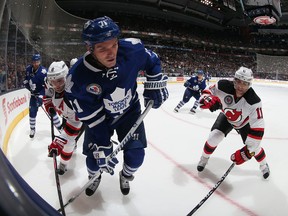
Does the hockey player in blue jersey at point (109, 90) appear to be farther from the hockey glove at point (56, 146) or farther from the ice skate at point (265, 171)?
the ice skate at point (265, 171)

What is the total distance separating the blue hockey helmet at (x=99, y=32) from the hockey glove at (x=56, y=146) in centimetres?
119

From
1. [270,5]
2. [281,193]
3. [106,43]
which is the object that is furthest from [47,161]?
[270,5]

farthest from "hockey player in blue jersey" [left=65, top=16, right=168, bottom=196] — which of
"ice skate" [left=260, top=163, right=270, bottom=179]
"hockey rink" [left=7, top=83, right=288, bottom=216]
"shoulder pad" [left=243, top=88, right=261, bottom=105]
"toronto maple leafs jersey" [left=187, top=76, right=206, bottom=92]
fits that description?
"toronto maple leafs jersey" [left=187, top=76, right=206, bottom=92]

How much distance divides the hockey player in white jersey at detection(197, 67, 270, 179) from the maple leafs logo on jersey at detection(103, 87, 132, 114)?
96 cm

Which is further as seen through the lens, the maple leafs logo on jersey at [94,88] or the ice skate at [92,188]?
the ice skate at [92,188]

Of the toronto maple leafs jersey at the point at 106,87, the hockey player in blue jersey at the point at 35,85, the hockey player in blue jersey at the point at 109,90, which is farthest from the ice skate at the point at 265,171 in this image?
the hockey player in blue jersey at the point at 35,85

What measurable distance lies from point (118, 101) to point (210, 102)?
3.55 feet

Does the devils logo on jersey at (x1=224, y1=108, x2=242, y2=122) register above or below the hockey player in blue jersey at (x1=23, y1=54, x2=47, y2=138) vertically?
above

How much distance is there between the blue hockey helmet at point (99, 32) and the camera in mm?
1497

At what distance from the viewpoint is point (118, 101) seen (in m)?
1.85

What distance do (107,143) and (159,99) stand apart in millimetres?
527

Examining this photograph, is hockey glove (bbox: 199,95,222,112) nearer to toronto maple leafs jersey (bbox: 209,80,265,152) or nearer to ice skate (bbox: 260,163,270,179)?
toronto maple leafs jersey (bbox: 209,80,265,152)

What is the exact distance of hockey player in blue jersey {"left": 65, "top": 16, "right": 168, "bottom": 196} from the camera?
1.56 metres

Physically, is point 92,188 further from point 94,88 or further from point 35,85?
point 35,85
